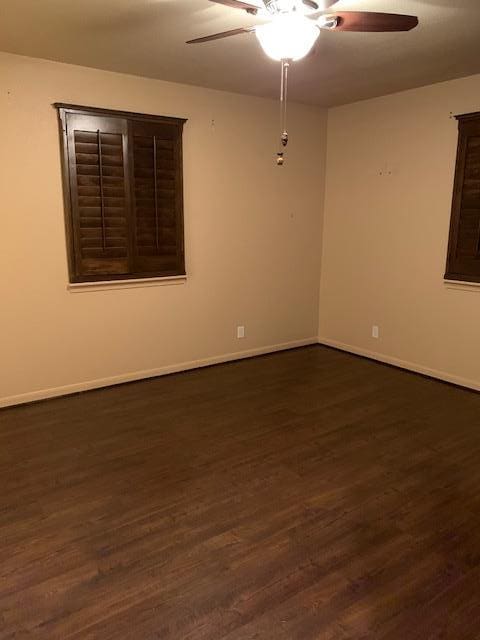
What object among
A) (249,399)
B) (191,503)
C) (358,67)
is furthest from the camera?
(249,399)

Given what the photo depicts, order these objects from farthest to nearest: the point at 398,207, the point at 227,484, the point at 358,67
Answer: the point at 398,207, the point at 358,67, the point at 227,484

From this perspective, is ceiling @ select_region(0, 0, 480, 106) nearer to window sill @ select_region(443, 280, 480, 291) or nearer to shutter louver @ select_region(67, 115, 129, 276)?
shutter louver @ select_region(67, 115, 129, 276)

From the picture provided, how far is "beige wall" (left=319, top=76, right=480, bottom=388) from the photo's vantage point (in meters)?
3.99

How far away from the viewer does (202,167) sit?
13.8 ft

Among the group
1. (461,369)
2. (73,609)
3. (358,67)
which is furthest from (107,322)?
(461,369)

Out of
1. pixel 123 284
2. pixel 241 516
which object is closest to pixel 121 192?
pixel 123 284

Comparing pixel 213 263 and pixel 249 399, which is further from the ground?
pixel 213 263

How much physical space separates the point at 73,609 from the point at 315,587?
0.93 m

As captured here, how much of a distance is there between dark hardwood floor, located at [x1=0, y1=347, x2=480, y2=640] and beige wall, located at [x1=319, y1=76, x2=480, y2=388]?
2.19 feet

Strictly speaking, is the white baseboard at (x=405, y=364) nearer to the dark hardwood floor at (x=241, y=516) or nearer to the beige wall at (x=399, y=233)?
the beige wall at (x=399, y=233)

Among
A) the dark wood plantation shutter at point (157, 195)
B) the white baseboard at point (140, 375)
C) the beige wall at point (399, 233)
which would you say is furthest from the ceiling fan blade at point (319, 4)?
the white baseboard at point (140, 375)

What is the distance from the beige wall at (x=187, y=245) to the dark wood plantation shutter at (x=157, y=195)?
0.14 meters

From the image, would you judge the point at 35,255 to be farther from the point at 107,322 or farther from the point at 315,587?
the point at 315,587

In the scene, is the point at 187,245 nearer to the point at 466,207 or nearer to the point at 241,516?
the point at 466,207
